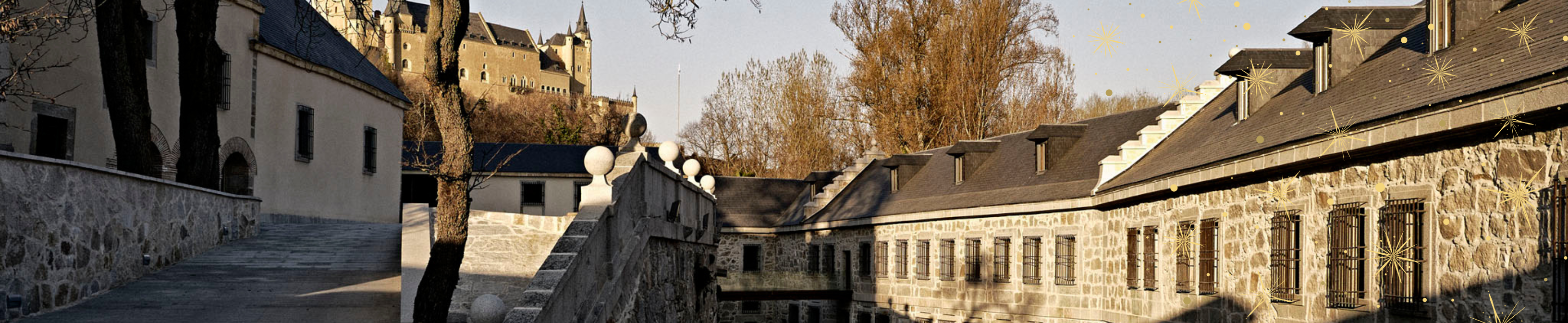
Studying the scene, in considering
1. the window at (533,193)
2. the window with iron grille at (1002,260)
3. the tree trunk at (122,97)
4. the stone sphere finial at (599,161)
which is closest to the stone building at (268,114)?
the tree trunk at (122,97)

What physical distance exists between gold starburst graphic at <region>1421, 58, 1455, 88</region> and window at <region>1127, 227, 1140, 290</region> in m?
7.33

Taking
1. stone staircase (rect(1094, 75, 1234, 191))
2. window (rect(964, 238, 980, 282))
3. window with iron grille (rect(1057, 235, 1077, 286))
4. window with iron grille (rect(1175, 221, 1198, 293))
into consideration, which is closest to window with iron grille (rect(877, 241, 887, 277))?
window (rect(964, 238, 980, 282))

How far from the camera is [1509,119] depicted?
28.1ft

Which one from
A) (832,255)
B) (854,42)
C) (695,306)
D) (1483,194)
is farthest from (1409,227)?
(854,42)

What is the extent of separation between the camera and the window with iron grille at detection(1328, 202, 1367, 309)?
1159 cm

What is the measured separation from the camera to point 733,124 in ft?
168

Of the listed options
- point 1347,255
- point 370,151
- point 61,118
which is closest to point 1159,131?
point 1347,255

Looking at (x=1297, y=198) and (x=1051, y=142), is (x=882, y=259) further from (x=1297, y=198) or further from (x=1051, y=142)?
(x=1297, y=198)

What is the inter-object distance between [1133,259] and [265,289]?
11.7 metres

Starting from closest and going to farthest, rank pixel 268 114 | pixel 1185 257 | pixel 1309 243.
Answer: pixel 1309 243, pixel 1185 257, pixel 268 114

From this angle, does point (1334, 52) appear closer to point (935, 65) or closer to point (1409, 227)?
point (1409, 227)

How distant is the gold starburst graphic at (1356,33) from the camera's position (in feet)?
44.5

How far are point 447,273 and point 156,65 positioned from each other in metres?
13.1

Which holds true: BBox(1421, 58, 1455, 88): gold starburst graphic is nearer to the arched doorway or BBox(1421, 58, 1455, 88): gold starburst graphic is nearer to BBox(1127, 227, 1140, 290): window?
BBox(1127, 227, 1140, 290): window
